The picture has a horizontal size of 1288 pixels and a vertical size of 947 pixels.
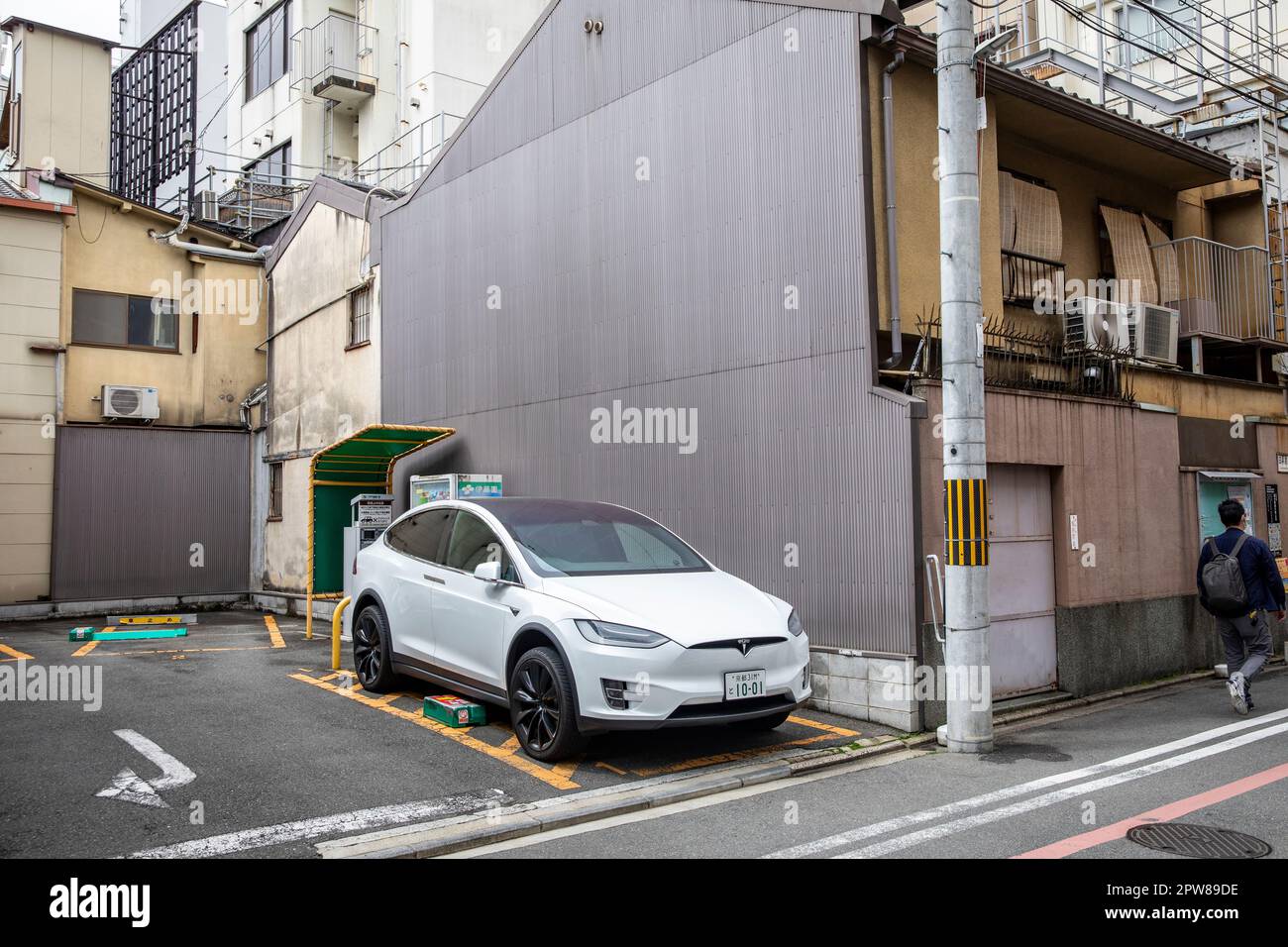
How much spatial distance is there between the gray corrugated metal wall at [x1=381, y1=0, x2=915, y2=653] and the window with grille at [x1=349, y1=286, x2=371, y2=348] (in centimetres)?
215

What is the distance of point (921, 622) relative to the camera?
321 inches

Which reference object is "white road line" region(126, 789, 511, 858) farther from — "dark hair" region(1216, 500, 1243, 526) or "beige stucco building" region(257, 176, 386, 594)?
"beige stucco building" region(257, 176, 386, 594)

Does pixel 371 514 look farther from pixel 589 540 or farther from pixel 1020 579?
pixel 1020 579

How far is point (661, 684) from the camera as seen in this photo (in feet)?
21.0

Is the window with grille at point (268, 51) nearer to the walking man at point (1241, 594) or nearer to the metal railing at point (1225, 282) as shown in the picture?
the metal railing at point (1225, 282)

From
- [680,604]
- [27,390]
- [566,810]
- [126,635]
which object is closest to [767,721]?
[680,604]

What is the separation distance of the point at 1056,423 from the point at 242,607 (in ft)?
48.8

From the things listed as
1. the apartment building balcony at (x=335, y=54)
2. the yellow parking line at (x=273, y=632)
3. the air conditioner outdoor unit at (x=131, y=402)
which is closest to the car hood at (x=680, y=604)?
the yellow parking line at (x=273, y=632)

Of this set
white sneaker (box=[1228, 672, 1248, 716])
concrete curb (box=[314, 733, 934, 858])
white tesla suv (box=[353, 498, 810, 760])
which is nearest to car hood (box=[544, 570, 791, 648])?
white tesla suv (box=[353, 498, 810, 760])

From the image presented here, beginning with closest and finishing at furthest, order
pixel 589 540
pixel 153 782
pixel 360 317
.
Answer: pixel 153 782, pixel 589 540, pixel 360 317

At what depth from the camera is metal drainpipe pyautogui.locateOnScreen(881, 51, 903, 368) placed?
8820mm

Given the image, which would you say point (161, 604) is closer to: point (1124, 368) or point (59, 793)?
point (59, 793)

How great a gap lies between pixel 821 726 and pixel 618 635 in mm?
2545

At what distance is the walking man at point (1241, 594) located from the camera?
9.20 metres
